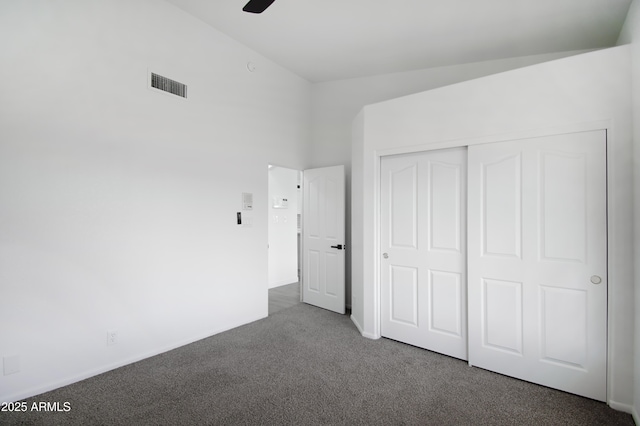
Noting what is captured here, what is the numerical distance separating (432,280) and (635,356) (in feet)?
4.84

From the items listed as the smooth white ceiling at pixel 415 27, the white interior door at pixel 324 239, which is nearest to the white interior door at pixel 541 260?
the smooth white ceiling at pixel 415 27

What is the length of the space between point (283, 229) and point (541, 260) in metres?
4.39

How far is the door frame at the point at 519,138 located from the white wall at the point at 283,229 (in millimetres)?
2809

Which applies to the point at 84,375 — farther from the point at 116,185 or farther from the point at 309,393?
the point at 309,393

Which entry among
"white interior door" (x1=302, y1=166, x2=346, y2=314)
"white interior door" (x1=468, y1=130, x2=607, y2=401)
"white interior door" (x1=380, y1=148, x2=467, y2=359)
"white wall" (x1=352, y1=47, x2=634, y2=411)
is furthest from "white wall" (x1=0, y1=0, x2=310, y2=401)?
"white interior door" (x1=468, y1=130, x2=607, y2=401)

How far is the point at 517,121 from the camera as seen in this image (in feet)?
8.54

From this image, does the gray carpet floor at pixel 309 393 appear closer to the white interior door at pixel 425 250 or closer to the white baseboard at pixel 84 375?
the white baseboard at pixel 84 375

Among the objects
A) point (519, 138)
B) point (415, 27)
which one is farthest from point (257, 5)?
point (519, 138)

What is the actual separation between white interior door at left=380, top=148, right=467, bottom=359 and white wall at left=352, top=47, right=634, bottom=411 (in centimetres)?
14

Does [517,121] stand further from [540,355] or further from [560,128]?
[540,355]

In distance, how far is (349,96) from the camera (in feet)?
15.0

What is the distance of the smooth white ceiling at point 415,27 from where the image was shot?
2703mm

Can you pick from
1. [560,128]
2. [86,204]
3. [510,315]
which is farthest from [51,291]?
[560,128]

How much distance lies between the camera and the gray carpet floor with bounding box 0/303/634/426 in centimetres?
207
